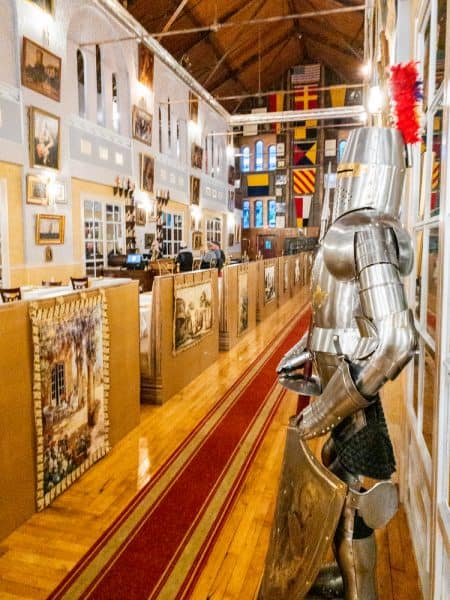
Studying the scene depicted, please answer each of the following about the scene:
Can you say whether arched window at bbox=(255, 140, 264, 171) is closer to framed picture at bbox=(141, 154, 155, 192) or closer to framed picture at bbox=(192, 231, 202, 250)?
framed picture at bbox=(192, 231, 202, 250)

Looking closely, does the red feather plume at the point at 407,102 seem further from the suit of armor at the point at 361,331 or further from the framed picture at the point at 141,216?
the framed picture at the point at 141,216

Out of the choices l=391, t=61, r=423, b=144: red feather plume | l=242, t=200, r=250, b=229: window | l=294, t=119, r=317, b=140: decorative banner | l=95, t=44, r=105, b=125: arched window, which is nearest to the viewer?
l=391, t=61, r=423, b=144: red feather plume

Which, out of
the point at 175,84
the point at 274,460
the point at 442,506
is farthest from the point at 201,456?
the point at 175,84

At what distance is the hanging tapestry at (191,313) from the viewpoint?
5.09 m

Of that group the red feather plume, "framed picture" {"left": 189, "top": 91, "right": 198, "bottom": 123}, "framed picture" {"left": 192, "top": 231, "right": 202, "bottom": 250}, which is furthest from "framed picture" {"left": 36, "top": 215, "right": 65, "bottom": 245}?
"framed picture" {"left": 189, "top": 91, "right": 198, "bottom": 123}

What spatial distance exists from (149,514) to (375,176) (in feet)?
7.52

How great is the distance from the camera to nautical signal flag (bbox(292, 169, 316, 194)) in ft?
78.2

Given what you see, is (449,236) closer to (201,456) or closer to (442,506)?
(442,506)

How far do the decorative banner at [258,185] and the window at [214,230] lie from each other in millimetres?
4599

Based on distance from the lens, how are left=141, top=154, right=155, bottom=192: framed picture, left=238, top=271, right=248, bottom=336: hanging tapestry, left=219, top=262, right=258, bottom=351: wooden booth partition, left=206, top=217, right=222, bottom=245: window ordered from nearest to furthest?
left=219, top=262, right=258, bottom=351: wooden booth partition → left=238, top=271, right=248, bottom=336: hanging tapestry → left=141, top=154, right=155, bottom=192: framed picture → left=206, top=217, right=222, bottom=245: window

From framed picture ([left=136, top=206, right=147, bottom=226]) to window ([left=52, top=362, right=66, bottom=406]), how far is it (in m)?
10.2

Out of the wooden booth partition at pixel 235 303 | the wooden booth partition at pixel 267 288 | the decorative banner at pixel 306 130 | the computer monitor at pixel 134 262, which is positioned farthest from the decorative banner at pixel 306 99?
the wooden booth partition at pixel 235 303

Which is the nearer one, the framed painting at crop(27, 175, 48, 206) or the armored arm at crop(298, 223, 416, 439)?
the armored arm at crop(298, 223, 416, 439)

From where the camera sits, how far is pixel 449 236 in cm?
151
